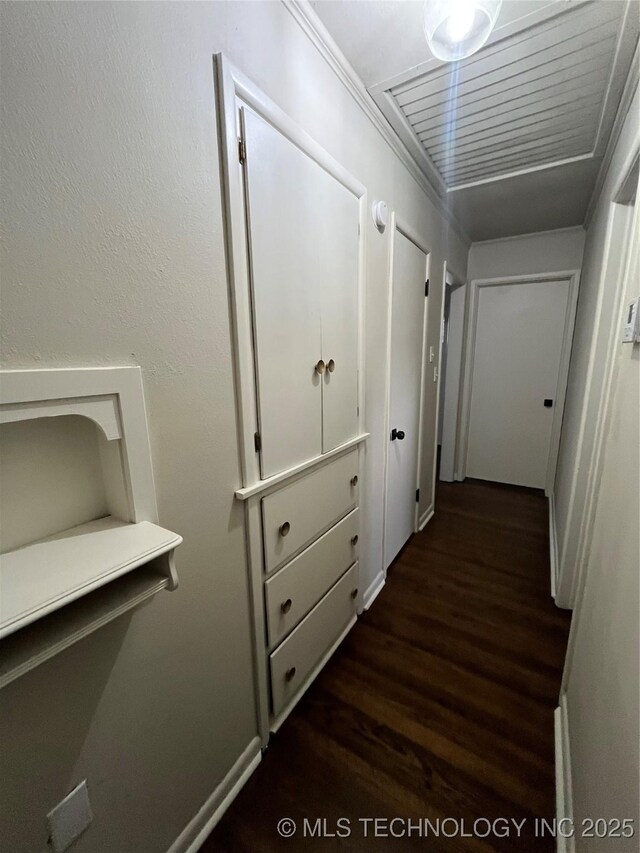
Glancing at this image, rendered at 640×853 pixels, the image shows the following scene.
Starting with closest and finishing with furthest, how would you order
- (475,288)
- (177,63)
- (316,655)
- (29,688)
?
(29,688) → (177,63) → (316,655) → (475,288)

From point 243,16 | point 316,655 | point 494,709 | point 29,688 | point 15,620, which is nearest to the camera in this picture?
point 15,620

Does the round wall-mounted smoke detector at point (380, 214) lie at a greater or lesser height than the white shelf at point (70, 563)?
greater

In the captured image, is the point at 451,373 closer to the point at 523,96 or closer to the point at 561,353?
the point at 561,353

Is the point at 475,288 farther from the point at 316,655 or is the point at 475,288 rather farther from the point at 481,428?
the point at 316,655

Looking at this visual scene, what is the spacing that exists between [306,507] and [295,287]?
0.80m

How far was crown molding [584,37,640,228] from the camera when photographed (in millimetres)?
1274

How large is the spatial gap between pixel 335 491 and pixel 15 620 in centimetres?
115

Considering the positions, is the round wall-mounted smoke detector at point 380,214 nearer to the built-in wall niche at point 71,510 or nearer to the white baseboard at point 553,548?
the built-in wall niche at point 71,510

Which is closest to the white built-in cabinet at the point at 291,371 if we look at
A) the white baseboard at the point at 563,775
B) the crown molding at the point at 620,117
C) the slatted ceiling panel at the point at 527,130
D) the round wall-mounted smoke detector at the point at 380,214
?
the round wall-mounted smoke detector at the point at 380,214

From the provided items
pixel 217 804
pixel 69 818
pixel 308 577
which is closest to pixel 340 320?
pixel 308 577

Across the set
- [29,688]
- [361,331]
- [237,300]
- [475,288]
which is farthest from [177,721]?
[475,288]

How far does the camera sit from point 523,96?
57.4 inches

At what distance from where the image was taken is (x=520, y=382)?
Result: 11.2 feet

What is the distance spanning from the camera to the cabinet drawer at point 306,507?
116cm
